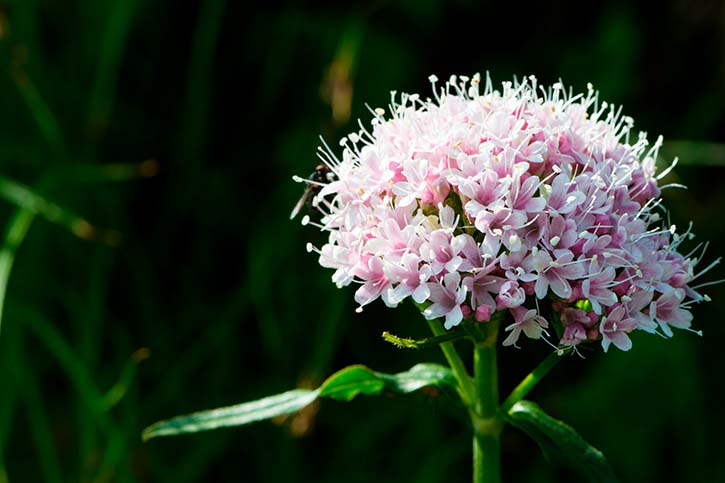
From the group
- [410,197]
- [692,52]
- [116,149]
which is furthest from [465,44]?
[410,197]

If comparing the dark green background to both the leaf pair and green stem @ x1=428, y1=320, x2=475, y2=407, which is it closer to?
the leaf pair

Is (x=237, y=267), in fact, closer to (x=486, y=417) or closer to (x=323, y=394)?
(x=323, y=394)

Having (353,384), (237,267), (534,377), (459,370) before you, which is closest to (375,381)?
(353,384)

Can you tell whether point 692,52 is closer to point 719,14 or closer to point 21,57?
point 719,14

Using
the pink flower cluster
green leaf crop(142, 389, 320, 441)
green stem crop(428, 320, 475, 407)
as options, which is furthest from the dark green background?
the pink flower cluster

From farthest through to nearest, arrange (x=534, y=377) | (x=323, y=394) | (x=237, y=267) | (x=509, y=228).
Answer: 1. (x=237, y=267)
2. (x=323, y=394)
3. (x=534, y=377)
4. (x=509, y=228)

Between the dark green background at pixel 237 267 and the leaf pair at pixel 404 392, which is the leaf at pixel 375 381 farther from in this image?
the dark green background at pixel 237 267
